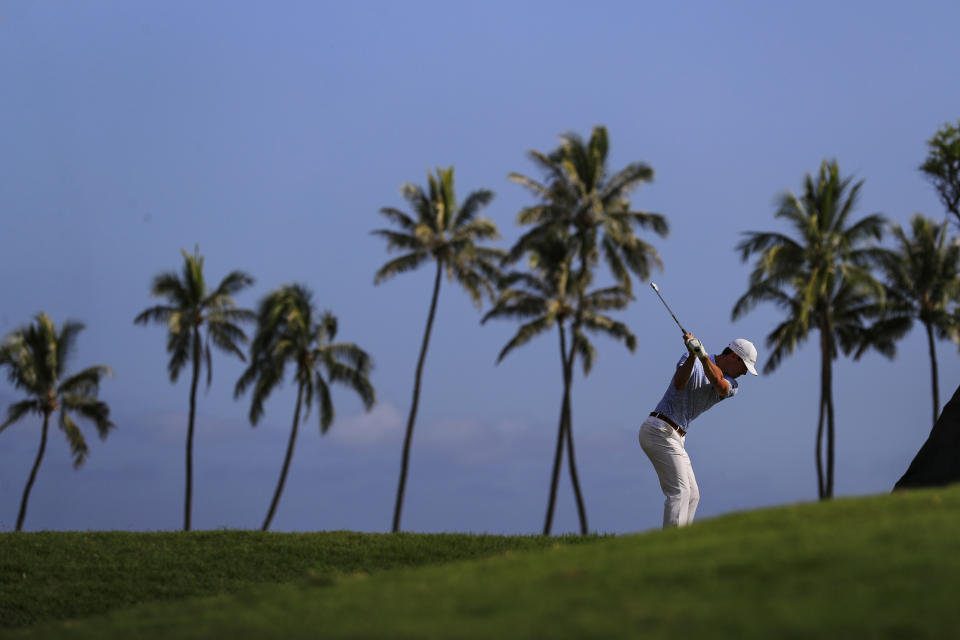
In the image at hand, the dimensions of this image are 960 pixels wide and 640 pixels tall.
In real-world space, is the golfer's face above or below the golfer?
above

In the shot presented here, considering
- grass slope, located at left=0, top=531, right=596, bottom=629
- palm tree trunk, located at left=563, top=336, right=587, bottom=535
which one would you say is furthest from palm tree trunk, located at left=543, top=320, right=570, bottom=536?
grass slope, located at left=0, top=531, right=596, bottom=629

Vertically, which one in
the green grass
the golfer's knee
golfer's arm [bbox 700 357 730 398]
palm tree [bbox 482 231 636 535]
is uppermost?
palm tree [bbox 482 231 636 535]

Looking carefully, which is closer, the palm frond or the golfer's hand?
the golfer's hand

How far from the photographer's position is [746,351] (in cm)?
1216

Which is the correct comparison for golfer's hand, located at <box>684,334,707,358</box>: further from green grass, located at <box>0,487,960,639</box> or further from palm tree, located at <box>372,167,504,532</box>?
palm tree, located at <box>372,167,504,532</box>

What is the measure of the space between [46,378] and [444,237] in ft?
69.1

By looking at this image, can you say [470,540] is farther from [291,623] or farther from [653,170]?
[653,170]

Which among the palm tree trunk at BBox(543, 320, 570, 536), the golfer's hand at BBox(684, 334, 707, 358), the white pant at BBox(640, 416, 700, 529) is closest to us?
the golfer's hand at BBox(684, 334, 707, 358)

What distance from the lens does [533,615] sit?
632cm

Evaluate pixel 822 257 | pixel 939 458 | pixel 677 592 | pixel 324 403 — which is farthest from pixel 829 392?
pixel 677 592

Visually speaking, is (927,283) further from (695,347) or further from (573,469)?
(695,347)

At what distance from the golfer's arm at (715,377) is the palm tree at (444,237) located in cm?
3226

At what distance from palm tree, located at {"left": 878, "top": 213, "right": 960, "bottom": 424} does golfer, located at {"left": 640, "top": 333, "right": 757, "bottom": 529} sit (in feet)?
116

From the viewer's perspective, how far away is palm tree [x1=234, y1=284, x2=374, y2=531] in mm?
46656
